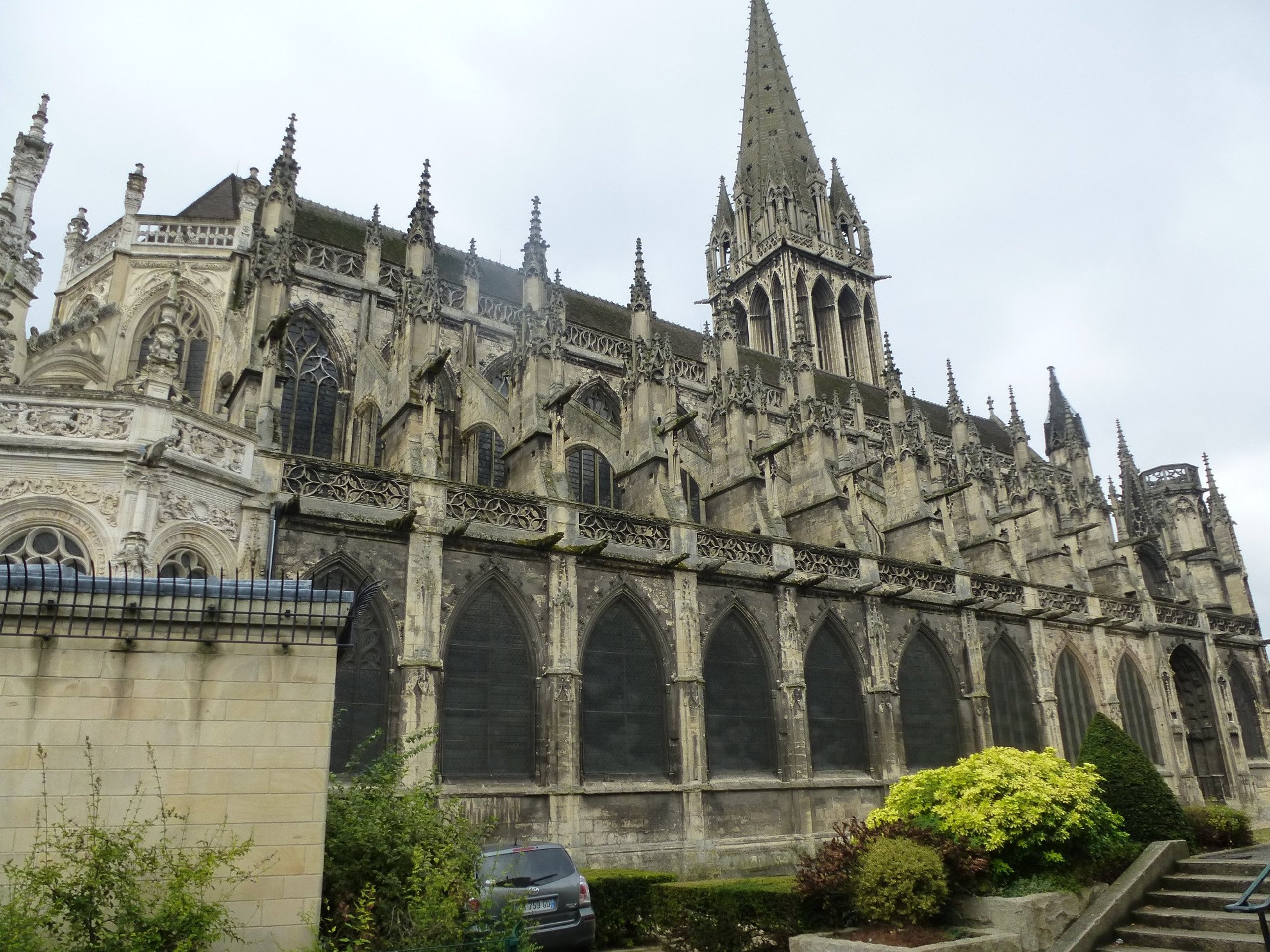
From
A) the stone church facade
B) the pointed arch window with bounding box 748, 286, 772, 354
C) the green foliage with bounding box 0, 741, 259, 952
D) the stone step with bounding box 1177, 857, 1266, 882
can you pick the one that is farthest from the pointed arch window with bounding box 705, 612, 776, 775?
the pointed arch window with bounding box 748, 286, 772, 354

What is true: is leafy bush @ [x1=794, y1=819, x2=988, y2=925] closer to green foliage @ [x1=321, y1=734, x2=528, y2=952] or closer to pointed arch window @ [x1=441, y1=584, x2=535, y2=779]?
green foliage @ [x1=321, y1=734, x2=528, y2=952]

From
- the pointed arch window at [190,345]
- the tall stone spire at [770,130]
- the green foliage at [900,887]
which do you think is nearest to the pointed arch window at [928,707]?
the green foliage at [900,887]

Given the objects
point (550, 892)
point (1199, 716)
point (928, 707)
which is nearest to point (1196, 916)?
point (550, 892)

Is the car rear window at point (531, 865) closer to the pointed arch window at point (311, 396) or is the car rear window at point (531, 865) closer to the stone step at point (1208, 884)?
the stone step at point (1208, 884)

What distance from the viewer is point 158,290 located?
23.1 m

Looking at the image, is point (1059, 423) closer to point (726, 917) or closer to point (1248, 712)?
point (1248, 712)

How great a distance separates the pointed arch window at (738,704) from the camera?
20.2 meters

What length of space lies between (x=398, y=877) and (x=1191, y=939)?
866 cm

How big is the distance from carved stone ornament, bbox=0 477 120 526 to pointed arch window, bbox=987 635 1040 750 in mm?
21293

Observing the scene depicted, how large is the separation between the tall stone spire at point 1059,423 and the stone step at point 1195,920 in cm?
3835

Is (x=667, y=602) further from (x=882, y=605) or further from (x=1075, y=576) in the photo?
(x=1075, y=576)

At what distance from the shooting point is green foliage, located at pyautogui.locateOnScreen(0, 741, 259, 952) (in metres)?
6.52

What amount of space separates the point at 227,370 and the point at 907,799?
55.1 feet

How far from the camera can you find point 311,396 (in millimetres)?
22766
